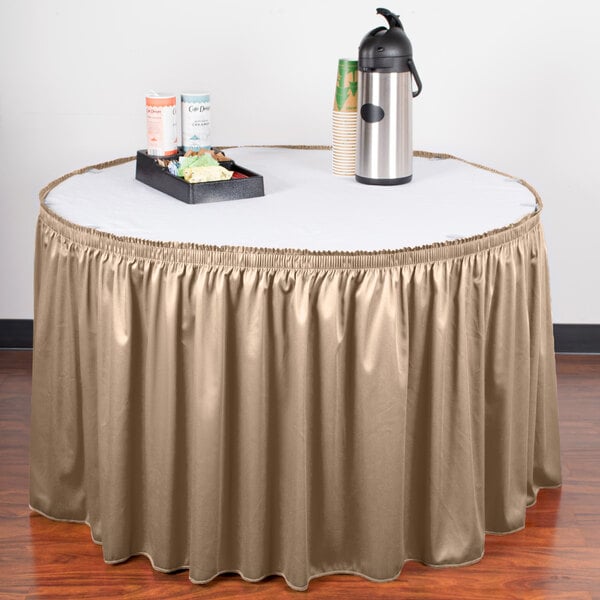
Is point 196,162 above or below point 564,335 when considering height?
above

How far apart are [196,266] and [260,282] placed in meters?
0.13

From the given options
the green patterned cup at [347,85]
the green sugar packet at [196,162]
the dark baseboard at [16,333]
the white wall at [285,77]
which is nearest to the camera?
the green sugar packet at [196,162]

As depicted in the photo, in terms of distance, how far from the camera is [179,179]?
231 centimetres

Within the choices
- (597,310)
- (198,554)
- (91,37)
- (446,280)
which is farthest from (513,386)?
(91,37)

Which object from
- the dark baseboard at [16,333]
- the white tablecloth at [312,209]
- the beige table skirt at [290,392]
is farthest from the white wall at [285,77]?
the beige table skirt at [290,392]

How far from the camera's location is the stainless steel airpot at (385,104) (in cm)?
237

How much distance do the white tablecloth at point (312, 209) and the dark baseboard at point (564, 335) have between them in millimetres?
953

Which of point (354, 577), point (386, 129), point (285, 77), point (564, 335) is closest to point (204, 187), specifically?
point (386, 129)

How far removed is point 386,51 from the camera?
236cm

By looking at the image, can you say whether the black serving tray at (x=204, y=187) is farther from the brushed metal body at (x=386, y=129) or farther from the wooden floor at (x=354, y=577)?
the wooden floor at (x=354, y=577)

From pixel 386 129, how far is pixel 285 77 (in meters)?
0.84

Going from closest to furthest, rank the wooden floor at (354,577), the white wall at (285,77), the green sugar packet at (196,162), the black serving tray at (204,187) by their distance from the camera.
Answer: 1. the wooden floor at (354,577)
2. the black serving tray at (204,187)
3. the green sugar packet at (196,162)
4. the white wall at (285,77)

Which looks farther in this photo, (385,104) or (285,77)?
(285,77)

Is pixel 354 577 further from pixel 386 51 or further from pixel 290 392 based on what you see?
pixel 386 51
